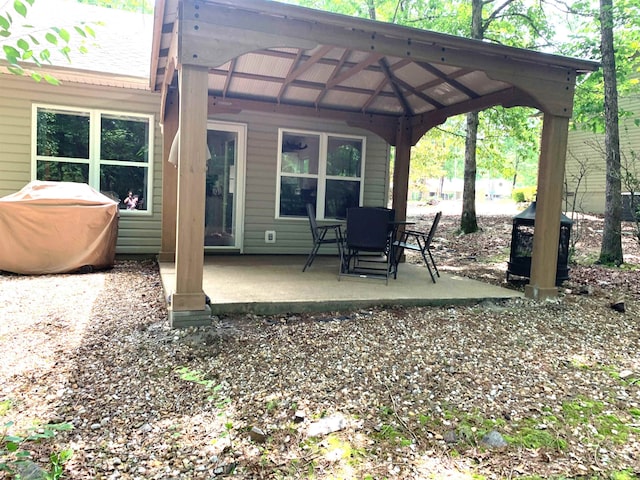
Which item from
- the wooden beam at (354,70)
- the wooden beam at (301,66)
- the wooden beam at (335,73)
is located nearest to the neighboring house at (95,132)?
the wooden beam at (301,66)

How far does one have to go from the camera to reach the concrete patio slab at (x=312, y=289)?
3.95 m

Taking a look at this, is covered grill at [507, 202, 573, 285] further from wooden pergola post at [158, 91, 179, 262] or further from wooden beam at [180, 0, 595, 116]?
wooden pergola post at [158, 91, 179, 262]

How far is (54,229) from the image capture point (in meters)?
5.67

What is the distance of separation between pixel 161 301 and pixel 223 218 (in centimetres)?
304

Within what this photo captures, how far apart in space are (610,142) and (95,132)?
7.74 metres

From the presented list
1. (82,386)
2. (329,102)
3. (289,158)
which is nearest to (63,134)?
(289,158)

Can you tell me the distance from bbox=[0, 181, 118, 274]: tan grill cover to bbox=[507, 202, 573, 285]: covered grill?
5.27 m

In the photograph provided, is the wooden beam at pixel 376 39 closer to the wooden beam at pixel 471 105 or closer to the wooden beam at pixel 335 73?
the wooden beam at pixel 471 105

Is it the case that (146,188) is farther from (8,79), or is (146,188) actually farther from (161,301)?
(161,301)

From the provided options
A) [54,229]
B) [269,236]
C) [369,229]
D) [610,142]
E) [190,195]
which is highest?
[610,142]

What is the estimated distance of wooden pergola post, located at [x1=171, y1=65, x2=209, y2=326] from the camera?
135 inches

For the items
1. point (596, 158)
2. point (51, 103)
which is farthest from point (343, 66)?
point (596, 158)

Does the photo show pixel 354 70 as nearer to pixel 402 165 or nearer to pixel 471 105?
pixel 471 105

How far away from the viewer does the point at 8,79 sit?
6.25 m
